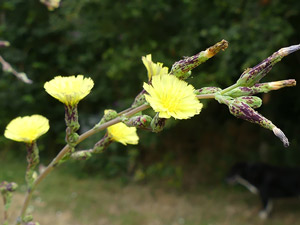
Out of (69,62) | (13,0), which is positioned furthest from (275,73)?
(13,0)

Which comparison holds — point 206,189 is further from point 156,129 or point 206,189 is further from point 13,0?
point 156,129

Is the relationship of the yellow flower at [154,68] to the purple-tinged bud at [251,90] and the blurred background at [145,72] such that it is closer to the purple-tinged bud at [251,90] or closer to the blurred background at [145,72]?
the purple-tinged bud at [251,90]

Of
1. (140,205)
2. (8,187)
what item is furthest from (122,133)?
(140,205)

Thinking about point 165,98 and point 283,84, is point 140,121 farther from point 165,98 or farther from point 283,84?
point 283,84

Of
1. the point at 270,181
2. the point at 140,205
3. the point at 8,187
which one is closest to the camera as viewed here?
the point at 8,187

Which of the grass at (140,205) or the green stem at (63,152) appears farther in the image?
the grass at (140,205)

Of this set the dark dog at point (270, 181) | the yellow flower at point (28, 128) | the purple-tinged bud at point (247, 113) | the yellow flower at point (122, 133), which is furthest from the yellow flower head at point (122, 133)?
the dark dog at point (270, 181)

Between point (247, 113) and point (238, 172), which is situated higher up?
point (238, 172)
